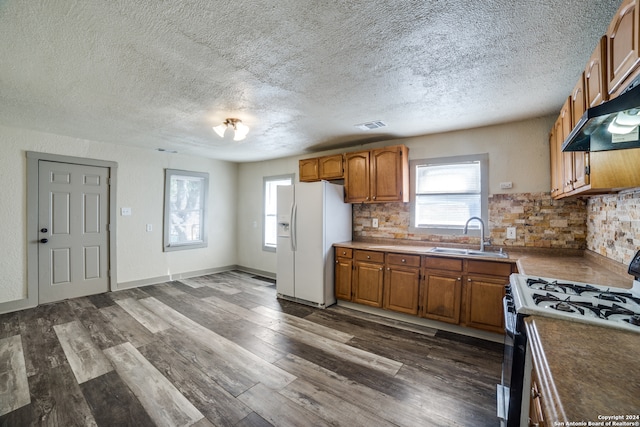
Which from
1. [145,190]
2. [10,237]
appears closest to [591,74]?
[145,190]

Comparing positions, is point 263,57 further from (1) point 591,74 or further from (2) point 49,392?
(2) point 49,392

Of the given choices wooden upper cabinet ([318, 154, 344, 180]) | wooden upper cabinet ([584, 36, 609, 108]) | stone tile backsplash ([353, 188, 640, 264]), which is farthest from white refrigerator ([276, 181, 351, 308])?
wooden upper cabinet ([584, 36, 609, 108])

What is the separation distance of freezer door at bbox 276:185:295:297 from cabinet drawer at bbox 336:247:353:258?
2.30 ft

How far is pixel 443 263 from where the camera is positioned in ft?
10.1

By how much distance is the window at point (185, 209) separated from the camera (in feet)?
16.8

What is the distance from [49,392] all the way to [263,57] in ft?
9.68

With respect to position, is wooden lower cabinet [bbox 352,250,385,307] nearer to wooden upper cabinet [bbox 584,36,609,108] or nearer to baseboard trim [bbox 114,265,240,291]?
wooden upper cabinet [bbox 584,36,609,108]

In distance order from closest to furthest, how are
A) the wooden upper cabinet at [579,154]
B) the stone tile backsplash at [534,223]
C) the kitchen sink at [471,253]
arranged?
1. the wooden upper cabinet at [579,154]
2. the stone tile backsplash at [534,223]
3. the kitchen sink at [471,253]

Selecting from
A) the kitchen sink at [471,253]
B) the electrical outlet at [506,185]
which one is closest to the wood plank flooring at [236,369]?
the kitchen sink at [471,253]

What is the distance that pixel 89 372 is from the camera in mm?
2283

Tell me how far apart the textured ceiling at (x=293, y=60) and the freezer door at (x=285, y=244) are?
130cm

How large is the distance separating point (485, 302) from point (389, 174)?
6.16ft

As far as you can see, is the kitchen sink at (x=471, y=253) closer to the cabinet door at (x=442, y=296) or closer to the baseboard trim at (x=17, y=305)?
the cabinet door at (x=442, y=296)

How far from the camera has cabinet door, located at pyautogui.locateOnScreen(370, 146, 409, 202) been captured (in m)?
3.66
